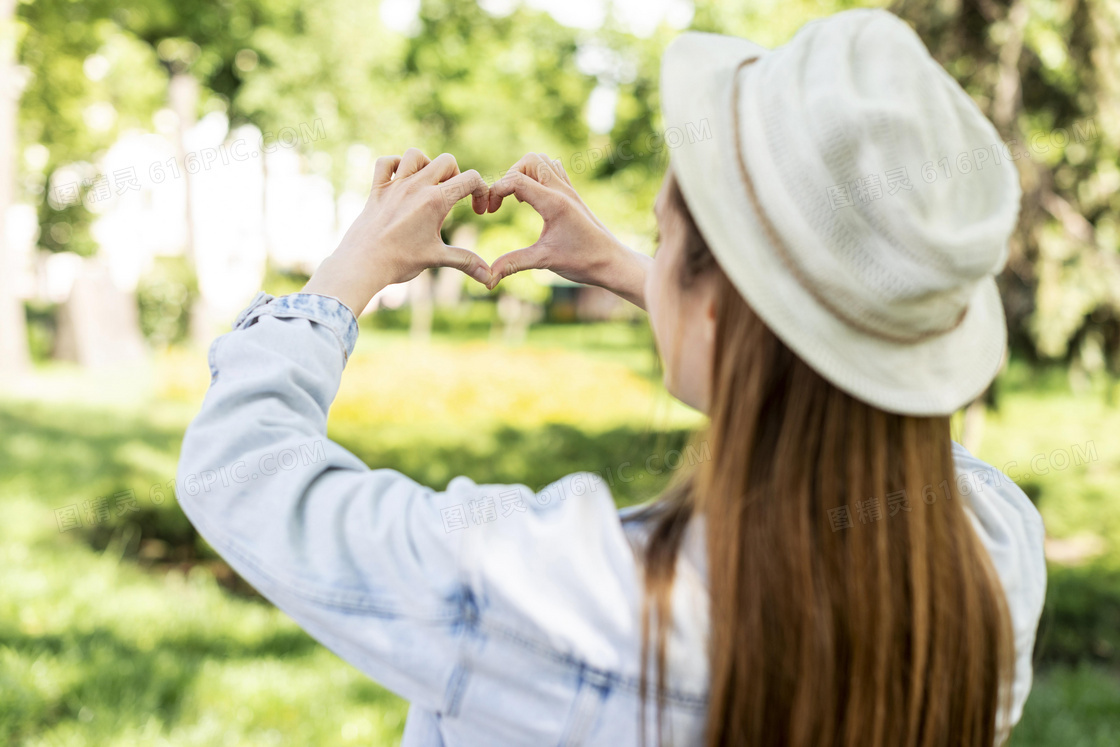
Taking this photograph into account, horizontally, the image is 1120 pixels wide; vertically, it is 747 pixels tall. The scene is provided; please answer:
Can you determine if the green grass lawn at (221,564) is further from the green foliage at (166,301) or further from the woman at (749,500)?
the green foliage at (166,301)

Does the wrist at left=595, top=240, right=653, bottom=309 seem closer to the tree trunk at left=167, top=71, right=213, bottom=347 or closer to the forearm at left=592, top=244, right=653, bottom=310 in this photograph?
the forearm at left=592, top=244, right=653, bottom=310

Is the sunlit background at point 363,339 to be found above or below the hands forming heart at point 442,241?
below

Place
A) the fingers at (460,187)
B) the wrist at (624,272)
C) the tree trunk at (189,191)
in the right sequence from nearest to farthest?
1. the fingers at (460,187)
2. the wrist at (624,272)
3. the tree trunk at (189,191)

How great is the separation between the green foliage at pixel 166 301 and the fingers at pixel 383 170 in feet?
48.0

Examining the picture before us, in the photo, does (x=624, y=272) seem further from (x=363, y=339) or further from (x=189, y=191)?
(x=363, y=339)

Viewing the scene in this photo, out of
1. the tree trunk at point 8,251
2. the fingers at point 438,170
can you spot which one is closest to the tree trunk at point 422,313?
the tree trunk at point 8,251

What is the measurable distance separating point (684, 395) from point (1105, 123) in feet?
18.3

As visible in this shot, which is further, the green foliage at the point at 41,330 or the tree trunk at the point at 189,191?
the green foliage at the point at 41,330

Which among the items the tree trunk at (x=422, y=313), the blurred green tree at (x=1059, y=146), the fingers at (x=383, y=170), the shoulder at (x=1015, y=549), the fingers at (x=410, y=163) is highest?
the fingers at (x=410, y=163)

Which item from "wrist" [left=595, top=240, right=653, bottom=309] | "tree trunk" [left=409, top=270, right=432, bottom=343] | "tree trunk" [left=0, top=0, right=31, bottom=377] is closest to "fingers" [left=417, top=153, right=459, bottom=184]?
"wrist" [left=595, top=240, right=653, bottom=309]

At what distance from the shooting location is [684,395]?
0.98 metres

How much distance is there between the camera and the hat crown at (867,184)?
30.8 inches

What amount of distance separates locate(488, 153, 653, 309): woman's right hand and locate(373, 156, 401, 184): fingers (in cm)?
17

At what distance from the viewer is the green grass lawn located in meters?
3.15
